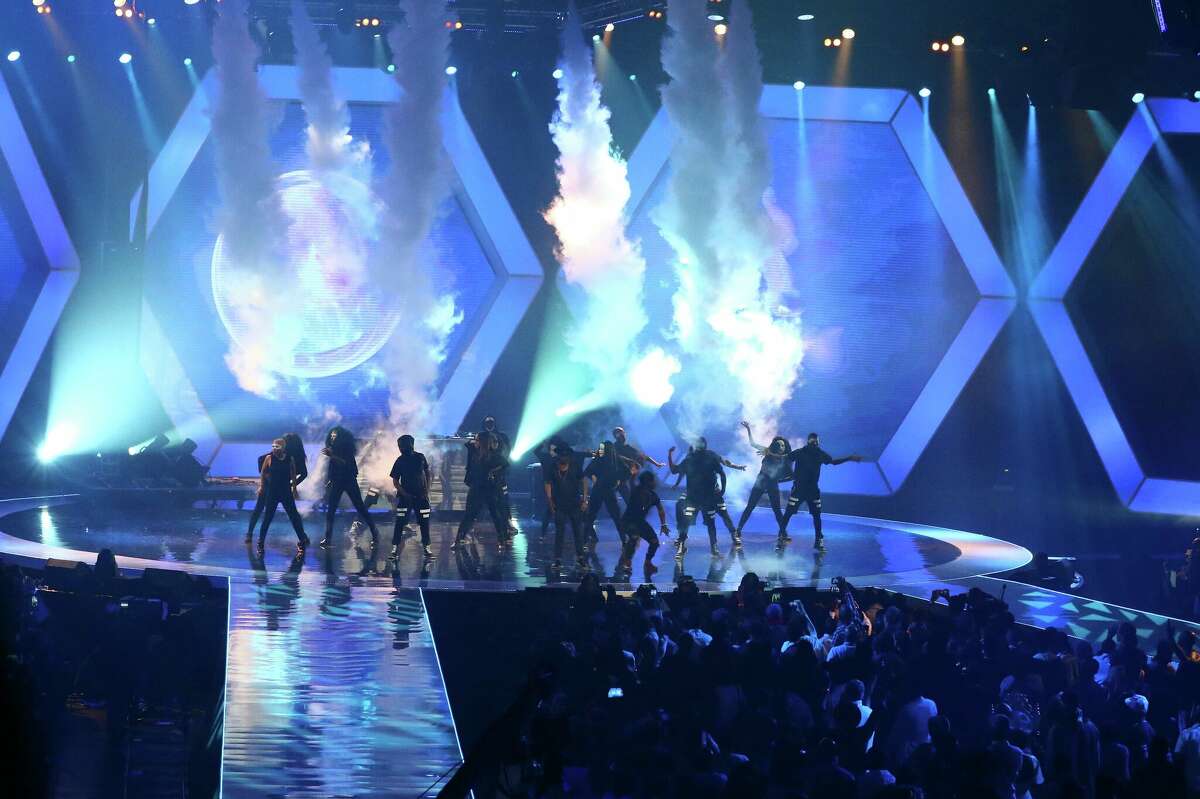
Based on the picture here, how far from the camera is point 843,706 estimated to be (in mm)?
6684

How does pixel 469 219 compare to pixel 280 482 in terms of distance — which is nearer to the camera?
pixel 280 482

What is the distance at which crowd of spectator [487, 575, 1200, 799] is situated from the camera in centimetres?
578

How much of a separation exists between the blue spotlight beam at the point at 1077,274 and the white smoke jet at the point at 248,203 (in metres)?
14.0

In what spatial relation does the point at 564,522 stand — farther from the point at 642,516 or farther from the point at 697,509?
the point at 697,509

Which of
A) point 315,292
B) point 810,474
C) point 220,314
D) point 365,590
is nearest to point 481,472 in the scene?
point 365,590

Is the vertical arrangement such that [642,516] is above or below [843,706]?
above

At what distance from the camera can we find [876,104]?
23078mm

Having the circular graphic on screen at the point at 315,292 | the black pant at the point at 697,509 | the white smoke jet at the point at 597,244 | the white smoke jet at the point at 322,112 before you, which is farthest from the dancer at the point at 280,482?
the white smoke jet at the point at 322,112

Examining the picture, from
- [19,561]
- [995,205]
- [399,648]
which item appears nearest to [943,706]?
[399,648]

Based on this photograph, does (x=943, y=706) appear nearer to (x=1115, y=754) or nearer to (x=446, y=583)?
(x=1115, y=754)

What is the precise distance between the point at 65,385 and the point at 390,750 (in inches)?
634

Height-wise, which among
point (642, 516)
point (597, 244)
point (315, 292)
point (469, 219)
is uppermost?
point (469, 219)

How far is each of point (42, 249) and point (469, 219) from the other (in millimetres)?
7491

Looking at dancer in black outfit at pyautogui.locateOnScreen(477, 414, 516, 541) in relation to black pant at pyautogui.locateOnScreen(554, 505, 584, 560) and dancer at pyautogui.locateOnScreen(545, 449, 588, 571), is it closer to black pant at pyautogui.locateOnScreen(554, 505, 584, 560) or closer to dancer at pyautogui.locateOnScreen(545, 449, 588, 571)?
dancer at pyautogui.locateOnScreen(545, 449, 588, 571)
